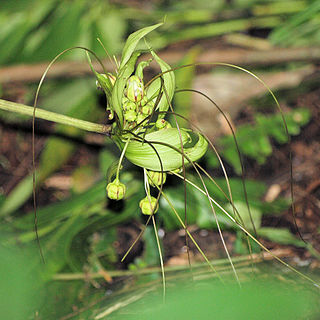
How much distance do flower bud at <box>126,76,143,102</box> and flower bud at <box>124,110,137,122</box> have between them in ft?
0.06

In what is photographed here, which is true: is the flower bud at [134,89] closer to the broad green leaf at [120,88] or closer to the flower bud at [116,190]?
the broad green leaf at [120,88]

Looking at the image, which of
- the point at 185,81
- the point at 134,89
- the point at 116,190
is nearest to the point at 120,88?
the point at 134,89

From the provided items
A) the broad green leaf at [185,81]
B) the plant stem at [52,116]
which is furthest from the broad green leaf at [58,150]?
the plant stem at [52,116]

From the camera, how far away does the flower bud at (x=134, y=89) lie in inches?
26.3

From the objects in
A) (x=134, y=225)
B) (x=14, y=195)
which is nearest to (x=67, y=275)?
(x=134, y=225)

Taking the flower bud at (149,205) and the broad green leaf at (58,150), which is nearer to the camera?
the flower bud at (149,205)

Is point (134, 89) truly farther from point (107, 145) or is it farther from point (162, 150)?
point (107, 145)

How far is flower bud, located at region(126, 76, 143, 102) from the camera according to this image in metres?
0.67

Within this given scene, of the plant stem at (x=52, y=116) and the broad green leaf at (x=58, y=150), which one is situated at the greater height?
the plant stem at (x=52, y=116)

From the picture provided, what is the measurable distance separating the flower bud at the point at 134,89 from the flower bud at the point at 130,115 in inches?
0.7

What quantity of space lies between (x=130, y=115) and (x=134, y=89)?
0.12 feet

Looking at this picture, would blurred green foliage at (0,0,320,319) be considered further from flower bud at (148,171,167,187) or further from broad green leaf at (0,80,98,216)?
flower bud at (148,171,167,187)

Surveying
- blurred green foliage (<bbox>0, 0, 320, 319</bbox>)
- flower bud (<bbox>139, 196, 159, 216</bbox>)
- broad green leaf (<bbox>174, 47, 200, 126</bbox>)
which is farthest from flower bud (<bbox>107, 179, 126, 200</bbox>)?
broad green leaf (<bbox>174, 47, 200, 126</bbox>)

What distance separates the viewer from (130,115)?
670mm
